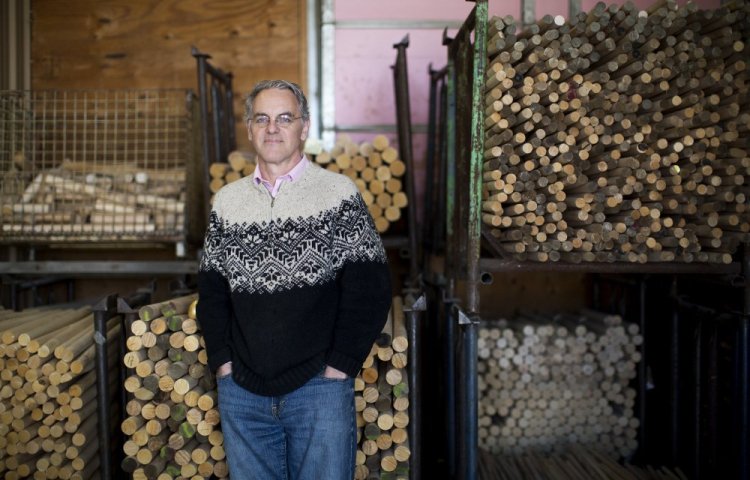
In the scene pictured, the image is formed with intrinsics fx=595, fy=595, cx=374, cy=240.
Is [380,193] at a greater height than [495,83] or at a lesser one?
lesser

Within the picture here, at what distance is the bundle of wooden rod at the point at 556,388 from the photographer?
3918 millimetres

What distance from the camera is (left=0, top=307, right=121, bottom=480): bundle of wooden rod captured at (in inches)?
116

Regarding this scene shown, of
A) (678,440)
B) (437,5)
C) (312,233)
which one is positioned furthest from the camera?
(437,5)

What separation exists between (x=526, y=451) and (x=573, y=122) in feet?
7.23

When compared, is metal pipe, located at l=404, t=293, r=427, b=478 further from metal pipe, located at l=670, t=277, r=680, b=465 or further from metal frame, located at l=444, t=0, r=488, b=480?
metal pipe, located at l=670, t=277, r=680, b=465

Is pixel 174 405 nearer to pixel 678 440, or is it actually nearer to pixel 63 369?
pixel 63 369

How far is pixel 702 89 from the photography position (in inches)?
123

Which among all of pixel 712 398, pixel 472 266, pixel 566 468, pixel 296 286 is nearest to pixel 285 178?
pixel 296 286

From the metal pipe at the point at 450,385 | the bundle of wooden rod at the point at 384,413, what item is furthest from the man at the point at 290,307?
the metal pipe at the point at 450,385

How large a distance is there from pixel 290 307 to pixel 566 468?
7.71 feet

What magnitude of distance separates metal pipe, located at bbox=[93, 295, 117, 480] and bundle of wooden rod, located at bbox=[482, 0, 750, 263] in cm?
200

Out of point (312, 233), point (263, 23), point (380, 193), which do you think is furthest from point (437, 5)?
point (312, 233)

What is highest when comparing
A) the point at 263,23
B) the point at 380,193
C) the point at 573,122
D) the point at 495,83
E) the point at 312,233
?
the point at 263,23

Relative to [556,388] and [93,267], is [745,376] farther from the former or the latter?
[93,267]
